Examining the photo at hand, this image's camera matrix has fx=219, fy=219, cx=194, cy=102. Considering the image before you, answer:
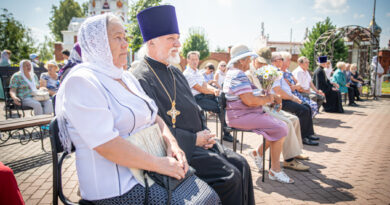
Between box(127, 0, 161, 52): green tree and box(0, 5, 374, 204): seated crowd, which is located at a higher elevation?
box(127, 0, 161, 52): green tree

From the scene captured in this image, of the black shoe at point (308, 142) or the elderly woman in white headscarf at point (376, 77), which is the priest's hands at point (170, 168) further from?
the elderly woman in white headscarf at point (376, 77)

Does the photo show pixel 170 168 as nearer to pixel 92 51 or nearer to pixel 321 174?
pixel 92 51

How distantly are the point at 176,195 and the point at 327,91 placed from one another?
354 inches

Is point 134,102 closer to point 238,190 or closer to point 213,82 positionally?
point 238,190

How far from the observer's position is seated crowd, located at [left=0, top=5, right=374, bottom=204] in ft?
4.18

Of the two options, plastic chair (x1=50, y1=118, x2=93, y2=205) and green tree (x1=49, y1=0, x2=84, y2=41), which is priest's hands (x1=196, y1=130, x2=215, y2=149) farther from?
green tree (x1=49, y1=0, x2=84, y2=41)

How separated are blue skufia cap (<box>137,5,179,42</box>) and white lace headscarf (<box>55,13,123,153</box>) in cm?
91

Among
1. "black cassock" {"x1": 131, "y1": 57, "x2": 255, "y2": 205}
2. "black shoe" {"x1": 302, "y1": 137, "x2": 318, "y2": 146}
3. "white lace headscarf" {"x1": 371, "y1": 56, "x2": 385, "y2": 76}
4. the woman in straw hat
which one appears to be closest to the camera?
"black cassock" {"x1": 131, "y1": 57, "x2": 255, "y2": 205}

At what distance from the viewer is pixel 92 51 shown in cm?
142

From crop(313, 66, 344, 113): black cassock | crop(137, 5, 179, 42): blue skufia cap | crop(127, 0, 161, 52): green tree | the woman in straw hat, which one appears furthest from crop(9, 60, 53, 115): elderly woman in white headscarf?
crop(313, 66, 344, 113): black cassock

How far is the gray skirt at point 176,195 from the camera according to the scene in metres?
1.31

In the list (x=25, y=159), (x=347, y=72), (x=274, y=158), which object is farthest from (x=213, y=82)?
(x=347, y=72)

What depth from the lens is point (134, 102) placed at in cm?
152

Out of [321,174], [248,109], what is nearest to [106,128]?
[248,109]
